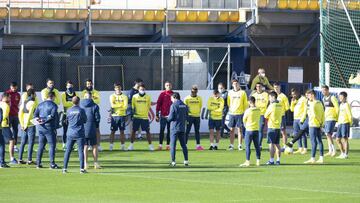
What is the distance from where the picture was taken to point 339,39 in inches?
1866

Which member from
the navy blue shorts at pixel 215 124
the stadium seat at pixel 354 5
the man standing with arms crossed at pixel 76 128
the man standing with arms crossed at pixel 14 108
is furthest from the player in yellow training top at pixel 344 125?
the stadium seat at pixel 354 5

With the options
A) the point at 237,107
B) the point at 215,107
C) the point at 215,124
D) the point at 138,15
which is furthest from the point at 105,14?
the point at 237,107

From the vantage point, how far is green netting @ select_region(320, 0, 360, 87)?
45812 millimetres

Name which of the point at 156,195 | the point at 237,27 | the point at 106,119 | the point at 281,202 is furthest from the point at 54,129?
the point at 237,27

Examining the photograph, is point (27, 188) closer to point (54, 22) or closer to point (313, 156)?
point (313, 156)

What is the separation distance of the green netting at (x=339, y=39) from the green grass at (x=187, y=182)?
13770 mm

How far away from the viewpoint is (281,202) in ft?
70.9

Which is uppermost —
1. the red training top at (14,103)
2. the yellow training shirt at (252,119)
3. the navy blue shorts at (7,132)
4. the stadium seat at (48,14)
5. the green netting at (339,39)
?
the stadium seat at (48,14)

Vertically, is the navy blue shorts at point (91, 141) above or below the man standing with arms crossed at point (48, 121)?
below

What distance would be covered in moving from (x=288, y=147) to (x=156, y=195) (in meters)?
12.0

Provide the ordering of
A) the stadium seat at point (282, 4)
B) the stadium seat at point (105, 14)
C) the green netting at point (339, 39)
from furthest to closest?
1. the stadium seat at point (282, 4)
2. the stadium seat at point (105, 14)
3. the green netting at point (339, 39)

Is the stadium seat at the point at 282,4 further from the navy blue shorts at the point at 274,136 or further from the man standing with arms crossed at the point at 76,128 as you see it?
the man standing with arms crossed at the point at 76,128

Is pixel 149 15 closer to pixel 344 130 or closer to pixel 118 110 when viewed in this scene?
pixel 118 110

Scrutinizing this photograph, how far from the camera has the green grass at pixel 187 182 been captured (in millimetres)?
22531
